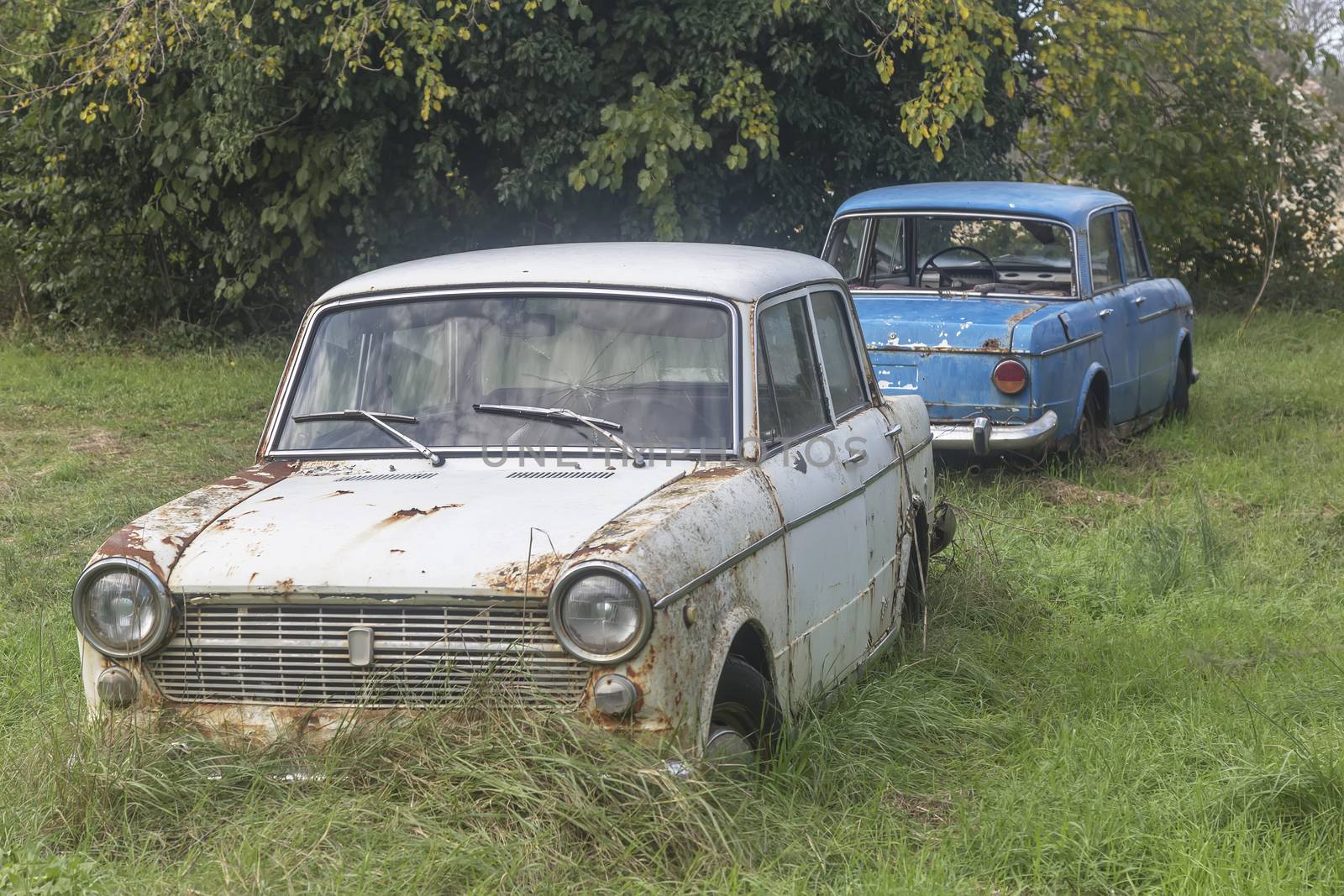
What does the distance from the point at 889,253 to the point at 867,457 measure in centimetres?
485

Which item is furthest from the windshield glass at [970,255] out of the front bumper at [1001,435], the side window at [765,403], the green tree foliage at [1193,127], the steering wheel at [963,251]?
the side window at [765,403]

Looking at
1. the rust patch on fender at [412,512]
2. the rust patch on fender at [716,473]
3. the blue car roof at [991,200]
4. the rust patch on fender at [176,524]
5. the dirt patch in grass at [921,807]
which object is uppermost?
the blue car roof at [991,200]

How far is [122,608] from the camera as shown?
376cm

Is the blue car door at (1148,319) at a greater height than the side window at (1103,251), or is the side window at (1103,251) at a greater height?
the side window at (1103,251)

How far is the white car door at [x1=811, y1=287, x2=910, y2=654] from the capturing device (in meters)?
4.97

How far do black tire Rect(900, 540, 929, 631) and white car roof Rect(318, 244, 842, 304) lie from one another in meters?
1.23

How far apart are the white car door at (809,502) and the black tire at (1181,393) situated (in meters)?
6.77

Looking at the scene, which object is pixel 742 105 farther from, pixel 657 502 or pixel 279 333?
pixel 657 502

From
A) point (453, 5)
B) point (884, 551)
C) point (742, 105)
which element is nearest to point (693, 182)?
point (742, 105)

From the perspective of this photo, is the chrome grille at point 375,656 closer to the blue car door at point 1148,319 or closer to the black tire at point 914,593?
the black tire at point 914,593

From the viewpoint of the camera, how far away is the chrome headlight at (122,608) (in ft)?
12.1

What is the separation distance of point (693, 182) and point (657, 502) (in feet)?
30.0

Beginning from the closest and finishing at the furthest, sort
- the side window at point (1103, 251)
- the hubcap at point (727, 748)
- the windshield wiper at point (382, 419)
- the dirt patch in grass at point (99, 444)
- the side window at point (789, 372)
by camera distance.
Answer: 1. the hubcap at point (727, 748)
2. the windshield wiper at point (382, 419)
3. the side window at point (789, 372)
4. the side window at point (1103, 251)
5. the dirt patch in grass at point (99, 444)

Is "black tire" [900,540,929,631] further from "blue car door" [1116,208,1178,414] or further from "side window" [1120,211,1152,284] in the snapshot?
"side window" [1120,211,1152,284]
